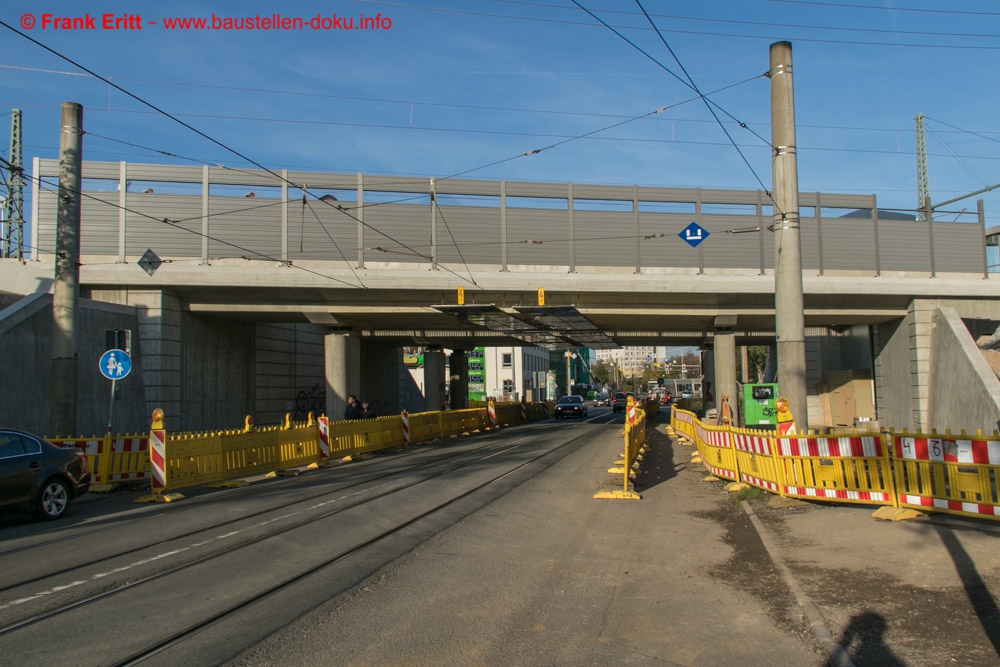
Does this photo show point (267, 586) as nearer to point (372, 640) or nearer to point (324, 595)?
point (324, 595)

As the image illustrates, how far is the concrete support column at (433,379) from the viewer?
44.6 metres

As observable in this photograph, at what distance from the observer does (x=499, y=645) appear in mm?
5258

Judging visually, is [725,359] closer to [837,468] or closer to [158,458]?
[837,468]

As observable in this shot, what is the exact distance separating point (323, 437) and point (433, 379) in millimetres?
25197

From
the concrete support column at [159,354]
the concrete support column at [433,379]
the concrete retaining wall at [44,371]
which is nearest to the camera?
the concrete retaining wall at [44,371]

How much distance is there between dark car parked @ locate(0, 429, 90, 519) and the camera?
10.4 m

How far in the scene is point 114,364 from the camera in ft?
49.9

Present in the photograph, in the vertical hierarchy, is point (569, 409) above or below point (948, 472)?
below

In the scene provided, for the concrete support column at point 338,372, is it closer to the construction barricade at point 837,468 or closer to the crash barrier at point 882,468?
the crash barrier at point 882,468

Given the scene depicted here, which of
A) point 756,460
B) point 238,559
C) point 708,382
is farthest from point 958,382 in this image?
point 238,559

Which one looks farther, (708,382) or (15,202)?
(708,382)

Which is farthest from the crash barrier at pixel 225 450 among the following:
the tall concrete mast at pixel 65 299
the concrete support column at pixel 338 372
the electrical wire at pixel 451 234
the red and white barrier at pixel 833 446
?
the red and white barrier at pixel 833 446

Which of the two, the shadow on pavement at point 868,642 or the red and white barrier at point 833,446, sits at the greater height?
the red and white barrier at point 833,446

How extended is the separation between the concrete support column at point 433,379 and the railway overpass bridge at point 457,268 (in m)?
12.0
